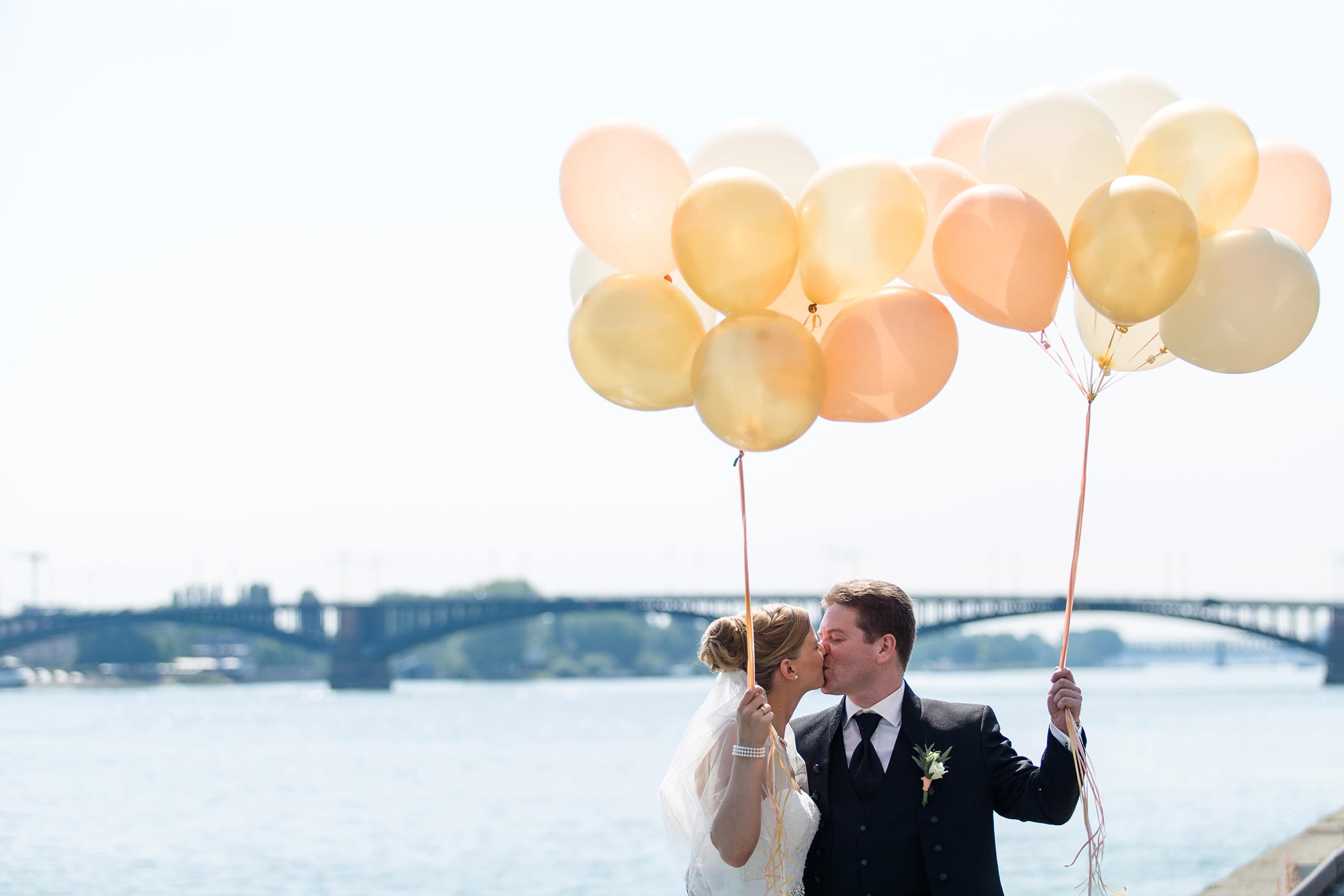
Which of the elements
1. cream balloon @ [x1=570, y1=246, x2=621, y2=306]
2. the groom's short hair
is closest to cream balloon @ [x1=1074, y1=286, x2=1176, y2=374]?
the groom's short hair

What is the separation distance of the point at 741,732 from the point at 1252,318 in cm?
159

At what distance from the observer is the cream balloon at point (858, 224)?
331 centimetres

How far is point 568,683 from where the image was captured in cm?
10019

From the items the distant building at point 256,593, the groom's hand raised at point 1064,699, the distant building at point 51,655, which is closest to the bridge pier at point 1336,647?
the distant building at point 256,593

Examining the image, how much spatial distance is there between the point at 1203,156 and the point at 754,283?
1.16 metres

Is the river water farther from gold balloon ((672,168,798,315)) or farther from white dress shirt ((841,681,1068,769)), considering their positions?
gold balloon ((672,168,798,315))

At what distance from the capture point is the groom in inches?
128

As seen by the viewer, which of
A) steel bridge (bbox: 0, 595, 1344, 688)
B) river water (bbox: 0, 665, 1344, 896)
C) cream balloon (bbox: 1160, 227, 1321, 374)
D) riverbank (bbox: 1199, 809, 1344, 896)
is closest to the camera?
cream balloon (bbox: 1160, 227, 1321, 374)

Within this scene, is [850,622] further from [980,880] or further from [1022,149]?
[1022,149]

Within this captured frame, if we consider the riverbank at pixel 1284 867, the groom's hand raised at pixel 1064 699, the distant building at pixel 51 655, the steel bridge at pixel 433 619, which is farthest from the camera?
the distant building at pixel 51 655

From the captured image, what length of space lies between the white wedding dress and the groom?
0.26ft

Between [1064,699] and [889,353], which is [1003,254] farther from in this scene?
[1064,699]

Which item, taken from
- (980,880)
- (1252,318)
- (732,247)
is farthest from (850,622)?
(1252,318)

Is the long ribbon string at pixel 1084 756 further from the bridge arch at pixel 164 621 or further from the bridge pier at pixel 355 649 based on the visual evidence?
the bridge pier at pixel 355 649
